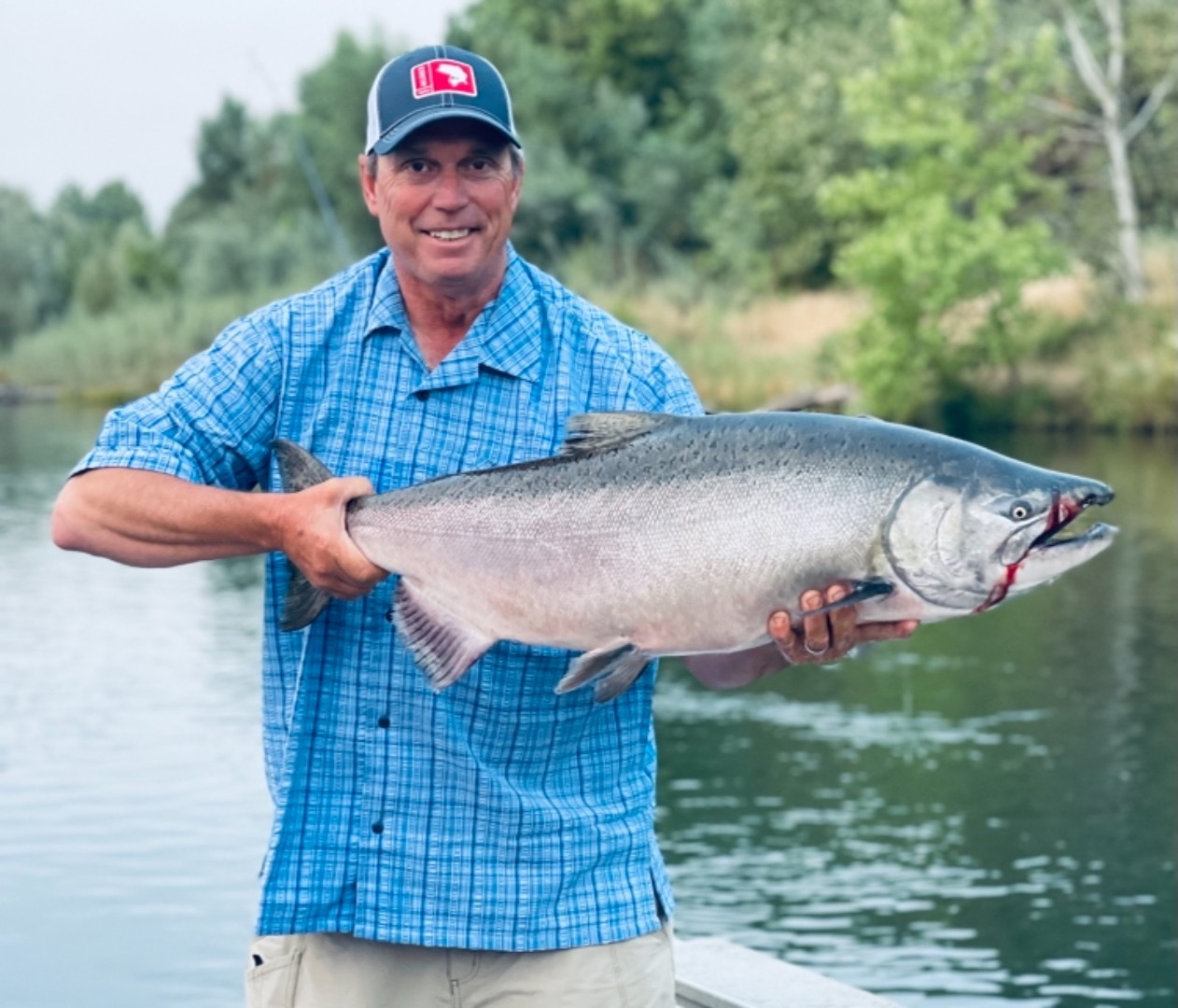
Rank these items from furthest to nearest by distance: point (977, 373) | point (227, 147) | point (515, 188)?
point (227, 147) → point (977, 373) → point (515, 188)

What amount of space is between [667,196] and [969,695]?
35804 mm

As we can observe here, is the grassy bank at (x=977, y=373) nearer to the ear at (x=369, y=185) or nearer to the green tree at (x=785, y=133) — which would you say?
the green tree at (x=785, y=133)

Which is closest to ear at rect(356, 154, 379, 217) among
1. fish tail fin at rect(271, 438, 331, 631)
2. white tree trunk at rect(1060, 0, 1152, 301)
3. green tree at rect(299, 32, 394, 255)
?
fish tail fin at rect(271, 438, 331, 631)

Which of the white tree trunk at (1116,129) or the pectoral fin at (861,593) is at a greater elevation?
the white tree trunk at (1116,129)

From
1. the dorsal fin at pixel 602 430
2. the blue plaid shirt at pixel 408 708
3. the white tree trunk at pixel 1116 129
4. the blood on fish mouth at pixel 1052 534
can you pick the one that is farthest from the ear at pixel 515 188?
the white tree trunk at pixel 1116 129

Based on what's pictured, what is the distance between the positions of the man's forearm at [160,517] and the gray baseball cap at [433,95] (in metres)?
0.71

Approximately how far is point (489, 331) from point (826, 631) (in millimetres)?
800

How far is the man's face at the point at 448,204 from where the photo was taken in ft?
11.6

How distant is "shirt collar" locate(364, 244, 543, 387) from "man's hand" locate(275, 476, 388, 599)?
34cm

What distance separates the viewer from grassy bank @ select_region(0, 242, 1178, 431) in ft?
110

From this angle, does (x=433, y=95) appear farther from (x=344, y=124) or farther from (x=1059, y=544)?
(x=344, y=124)

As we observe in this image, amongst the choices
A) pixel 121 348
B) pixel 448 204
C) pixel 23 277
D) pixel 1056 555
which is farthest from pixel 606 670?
pixel 23 277

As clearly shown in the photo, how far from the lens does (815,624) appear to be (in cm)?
332

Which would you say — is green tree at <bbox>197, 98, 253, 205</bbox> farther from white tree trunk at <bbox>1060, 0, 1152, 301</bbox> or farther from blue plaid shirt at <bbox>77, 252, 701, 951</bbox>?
blue plaid shirt at <bbox>77, 252, 701, 951</bbox>
